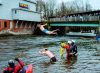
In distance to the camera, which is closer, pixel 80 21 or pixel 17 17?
pixel 80 21

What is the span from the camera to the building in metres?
82.6

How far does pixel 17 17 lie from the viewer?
3403 inches

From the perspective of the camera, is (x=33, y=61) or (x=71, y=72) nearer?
(x=71, y=72)

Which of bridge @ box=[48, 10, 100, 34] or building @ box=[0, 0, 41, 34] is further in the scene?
building @ box=[0, 0, 41, 34]

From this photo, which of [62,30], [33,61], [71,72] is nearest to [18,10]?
[62,30]

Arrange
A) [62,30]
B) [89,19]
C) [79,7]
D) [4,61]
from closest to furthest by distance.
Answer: [4,61] < [89,19] < [62,30] < [79,7]

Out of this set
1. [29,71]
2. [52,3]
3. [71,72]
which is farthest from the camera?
[52,3]

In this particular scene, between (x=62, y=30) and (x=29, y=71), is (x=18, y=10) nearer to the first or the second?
(x=62, y=30)

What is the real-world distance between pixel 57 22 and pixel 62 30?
8874 mm

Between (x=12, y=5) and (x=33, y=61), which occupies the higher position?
(x=12, y=5)

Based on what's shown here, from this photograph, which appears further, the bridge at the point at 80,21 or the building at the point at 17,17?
the building at the point at 17,17

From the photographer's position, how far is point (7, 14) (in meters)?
84.4

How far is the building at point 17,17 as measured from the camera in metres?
82.6

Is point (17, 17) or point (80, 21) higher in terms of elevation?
point (17, 17)
